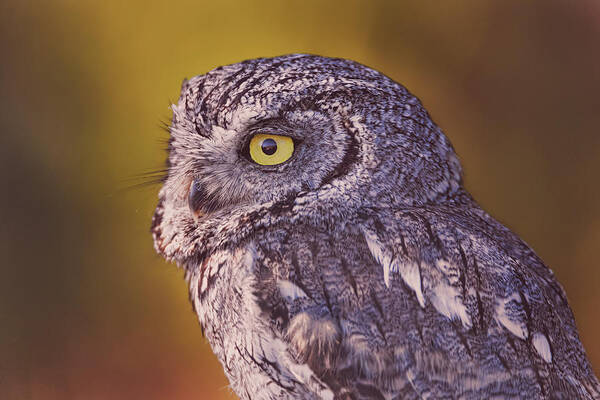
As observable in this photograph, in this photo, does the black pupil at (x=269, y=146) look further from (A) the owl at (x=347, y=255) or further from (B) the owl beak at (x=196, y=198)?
(B) the owl beak at (x=196, y=198)

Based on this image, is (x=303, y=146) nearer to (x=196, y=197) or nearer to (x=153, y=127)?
(x=196, y=197)

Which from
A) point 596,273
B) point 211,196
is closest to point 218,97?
point 211,196

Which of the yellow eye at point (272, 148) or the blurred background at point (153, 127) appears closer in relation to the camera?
the yellow eye at point (272, 148)

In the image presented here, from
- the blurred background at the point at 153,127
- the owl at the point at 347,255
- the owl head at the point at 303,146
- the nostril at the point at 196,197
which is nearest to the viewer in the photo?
the owl at the point at 347,255

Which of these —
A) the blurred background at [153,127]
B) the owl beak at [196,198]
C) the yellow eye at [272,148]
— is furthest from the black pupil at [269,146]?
the blurred background at [153,127]

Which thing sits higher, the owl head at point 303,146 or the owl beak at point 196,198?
the owl head at point 303,146

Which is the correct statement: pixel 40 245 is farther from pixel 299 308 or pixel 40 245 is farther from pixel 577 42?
pixel 577 42

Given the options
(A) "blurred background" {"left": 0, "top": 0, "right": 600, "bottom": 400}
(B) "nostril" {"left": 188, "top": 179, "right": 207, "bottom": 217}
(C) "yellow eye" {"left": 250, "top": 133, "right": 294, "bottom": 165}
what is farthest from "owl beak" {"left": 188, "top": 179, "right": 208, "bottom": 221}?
(A) "blurred background" {"left": 0, "top": 0, "right": 600, "bottom": 400}
